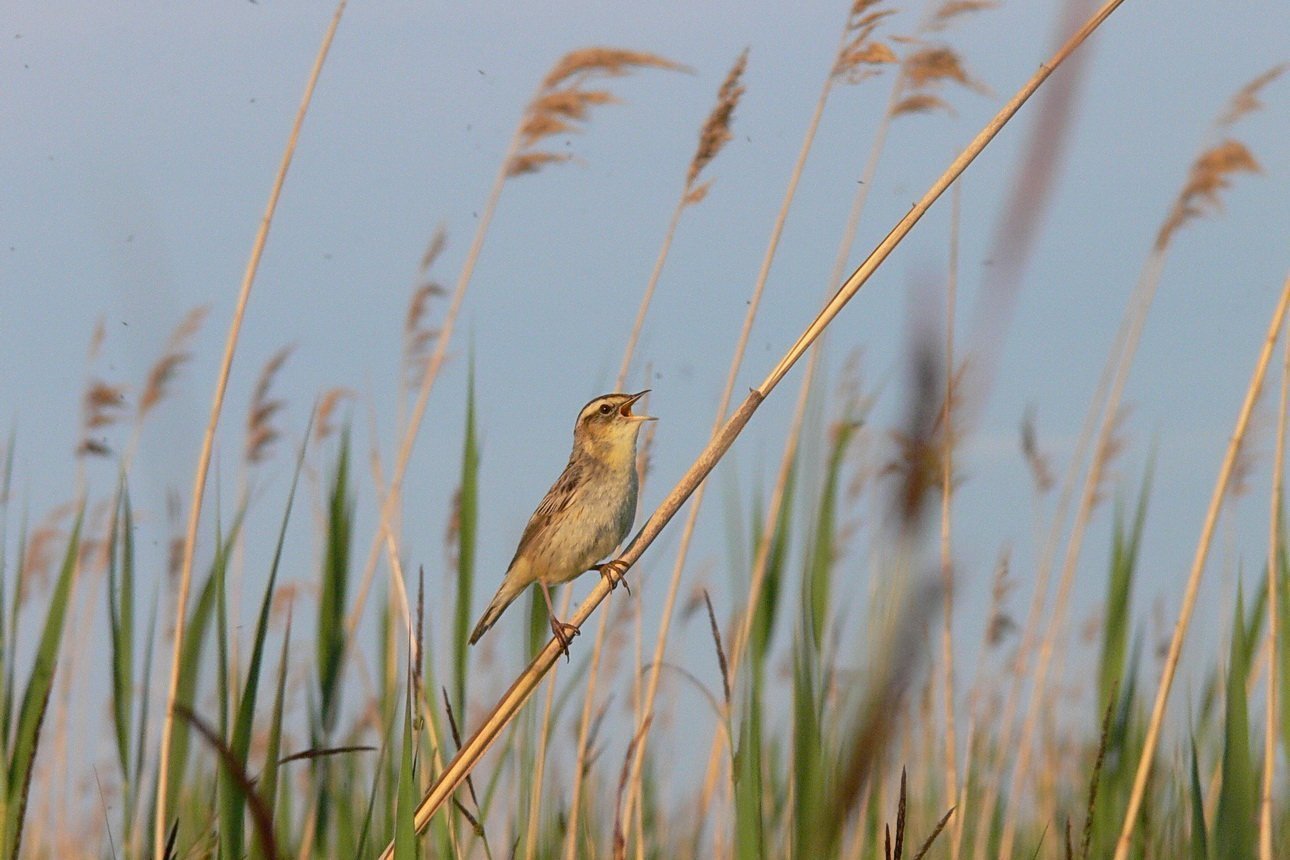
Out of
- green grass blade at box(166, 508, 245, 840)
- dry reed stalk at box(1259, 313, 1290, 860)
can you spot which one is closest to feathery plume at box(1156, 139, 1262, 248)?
dry reed stalk at box(1259, 313, 1290, 860)

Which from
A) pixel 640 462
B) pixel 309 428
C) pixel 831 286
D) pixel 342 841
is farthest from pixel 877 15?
pixel 342 841

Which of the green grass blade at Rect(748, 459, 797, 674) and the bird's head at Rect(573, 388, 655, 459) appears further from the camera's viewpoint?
the bird's head at Rect(573, 388, 655, 459)

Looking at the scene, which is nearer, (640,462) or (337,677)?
(337,677)

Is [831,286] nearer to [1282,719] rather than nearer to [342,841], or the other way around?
[1282,719]

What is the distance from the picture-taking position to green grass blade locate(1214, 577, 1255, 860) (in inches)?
115

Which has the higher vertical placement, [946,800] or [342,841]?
[946,800]

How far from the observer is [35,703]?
282cm

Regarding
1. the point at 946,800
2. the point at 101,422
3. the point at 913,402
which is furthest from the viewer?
the point at 101,422

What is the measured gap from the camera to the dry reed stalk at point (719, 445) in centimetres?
147

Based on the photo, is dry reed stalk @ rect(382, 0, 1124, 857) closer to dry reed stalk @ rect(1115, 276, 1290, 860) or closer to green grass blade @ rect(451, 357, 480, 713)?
green grass blade @ rect(451, 357, 480, 713)

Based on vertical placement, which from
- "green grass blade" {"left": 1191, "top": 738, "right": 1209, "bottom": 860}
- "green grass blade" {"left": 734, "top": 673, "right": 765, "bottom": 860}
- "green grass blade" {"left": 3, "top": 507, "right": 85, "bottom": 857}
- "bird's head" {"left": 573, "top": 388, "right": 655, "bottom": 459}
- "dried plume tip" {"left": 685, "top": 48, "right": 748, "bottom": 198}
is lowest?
"green grass blade" {"left": 3, "top": 507, "right": 85, "bottom": 857}

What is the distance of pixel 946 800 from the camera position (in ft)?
13.7

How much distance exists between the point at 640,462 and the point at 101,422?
3055 millimetres

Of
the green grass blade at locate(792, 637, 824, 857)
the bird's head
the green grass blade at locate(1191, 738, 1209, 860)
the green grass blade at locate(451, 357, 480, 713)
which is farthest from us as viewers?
the bird's head
